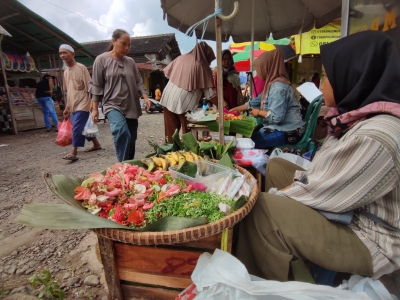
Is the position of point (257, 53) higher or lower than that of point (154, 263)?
higher

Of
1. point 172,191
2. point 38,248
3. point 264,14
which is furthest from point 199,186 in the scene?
point 264,14

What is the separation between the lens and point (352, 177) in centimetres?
112

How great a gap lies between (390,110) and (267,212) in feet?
2.44

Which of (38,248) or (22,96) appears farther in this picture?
(22,96)

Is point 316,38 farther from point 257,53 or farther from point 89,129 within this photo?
point 89,129

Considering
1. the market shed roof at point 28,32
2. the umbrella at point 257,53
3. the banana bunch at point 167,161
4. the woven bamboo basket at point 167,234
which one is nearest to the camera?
the woven bamboo basket at point 167,234

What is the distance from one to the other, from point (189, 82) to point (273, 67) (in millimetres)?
1094

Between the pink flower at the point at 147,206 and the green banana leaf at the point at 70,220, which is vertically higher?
the green banana leaf at the point at 70,220

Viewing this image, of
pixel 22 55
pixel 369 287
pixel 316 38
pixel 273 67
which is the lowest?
pixel 369 287

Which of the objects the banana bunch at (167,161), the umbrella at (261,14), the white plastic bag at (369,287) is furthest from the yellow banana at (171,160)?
the umbrella at (261,14)

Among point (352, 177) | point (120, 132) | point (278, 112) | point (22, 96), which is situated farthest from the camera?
point (22, 96)

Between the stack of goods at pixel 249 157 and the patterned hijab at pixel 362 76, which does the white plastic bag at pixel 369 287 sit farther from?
the stack of goods at pixel 249 157

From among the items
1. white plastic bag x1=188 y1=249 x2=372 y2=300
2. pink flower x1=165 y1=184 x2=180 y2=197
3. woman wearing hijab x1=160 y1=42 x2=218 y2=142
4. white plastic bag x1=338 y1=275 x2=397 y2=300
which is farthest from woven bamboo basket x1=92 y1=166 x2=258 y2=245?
woman wearing hijab x1=160 y1=42 x2=218 y2=142

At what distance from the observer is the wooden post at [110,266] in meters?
1.15
